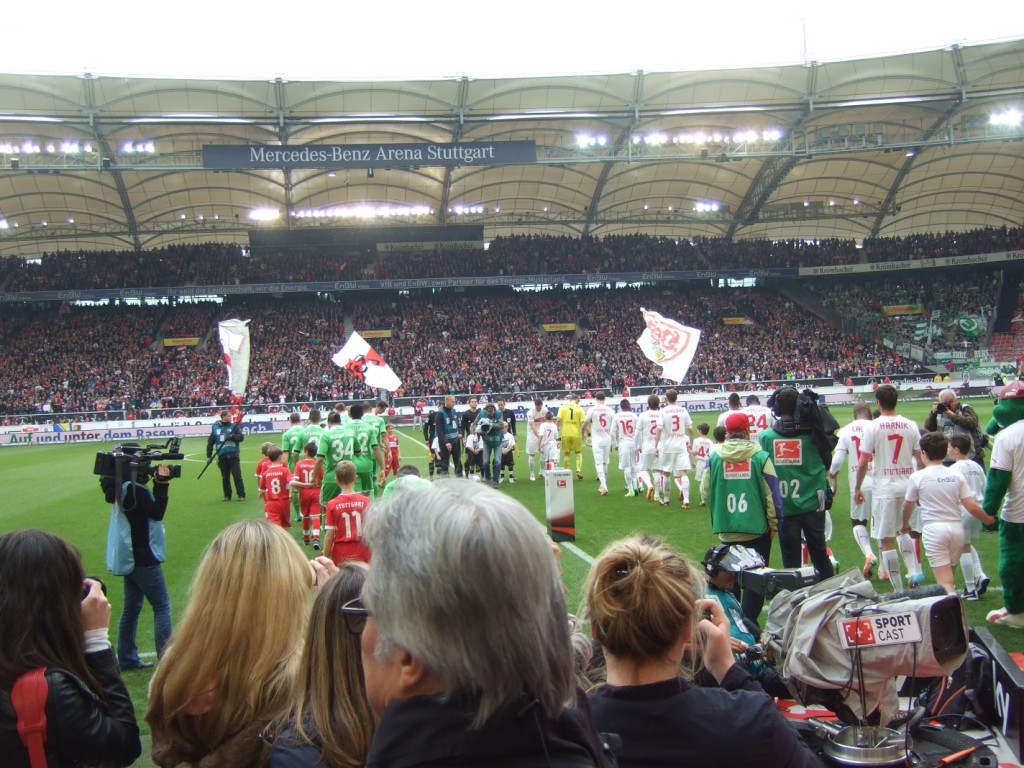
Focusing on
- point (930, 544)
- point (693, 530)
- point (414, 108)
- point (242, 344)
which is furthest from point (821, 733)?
point (414, 108)

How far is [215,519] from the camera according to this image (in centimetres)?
1420

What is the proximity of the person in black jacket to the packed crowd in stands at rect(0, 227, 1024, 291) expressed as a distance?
46843mm

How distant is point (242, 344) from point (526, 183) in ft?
95.7

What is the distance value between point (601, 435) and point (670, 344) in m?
2.30

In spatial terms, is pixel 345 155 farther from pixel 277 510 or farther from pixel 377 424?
pixel 277 510

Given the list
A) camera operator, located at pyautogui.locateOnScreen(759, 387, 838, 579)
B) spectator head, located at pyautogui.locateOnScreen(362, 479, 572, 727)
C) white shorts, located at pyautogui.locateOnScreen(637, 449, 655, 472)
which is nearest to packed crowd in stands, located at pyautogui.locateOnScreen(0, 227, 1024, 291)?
white shorts, located at pyautogui.locateOnScreen(637, 449, 655, 472)

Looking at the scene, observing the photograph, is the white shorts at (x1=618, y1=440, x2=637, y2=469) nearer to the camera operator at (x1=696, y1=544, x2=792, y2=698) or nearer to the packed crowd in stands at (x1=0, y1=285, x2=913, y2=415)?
the camera operator at (x1=696, y1=544, x2=792, y2=698)

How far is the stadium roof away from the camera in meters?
32.5

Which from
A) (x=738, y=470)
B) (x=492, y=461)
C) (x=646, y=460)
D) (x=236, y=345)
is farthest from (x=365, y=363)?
(x=738, y=470)

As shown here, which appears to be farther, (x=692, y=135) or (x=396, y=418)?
(x=692, y=135)

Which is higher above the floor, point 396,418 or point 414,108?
point 414,108

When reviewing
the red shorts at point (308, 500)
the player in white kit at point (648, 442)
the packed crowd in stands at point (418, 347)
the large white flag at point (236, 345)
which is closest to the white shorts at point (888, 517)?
the player in white kit at point (648, 442)

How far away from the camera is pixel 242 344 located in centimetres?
1869

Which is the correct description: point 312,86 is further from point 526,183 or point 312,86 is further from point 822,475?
point 822,475
